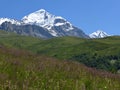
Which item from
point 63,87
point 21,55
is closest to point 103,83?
point 63,87

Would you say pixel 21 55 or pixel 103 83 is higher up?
pixel 21 55

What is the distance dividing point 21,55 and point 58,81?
425 centimetres

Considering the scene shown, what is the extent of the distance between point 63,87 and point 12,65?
93.3 inches

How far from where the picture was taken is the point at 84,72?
40.2 ft

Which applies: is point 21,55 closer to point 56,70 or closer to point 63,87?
point 56,70

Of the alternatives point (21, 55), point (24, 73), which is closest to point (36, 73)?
point (24, 73)

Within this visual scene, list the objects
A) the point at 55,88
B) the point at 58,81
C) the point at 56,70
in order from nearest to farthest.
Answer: the point at 55,88
the point at 58,81
the point at 56,70

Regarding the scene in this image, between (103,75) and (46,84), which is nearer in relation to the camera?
(46,84)

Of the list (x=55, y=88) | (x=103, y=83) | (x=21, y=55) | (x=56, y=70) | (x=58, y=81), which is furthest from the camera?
(x=21, y=55)

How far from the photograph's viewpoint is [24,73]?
10.5m

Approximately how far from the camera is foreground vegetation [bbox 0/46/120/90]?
929 cm

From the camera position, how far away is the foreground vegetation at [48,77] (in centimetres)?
929

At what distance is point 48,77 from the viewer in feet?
34.7

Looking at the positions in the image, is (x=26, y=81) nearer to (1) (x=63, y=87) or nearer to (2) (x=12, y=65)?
(1) (x=63, y=87)
